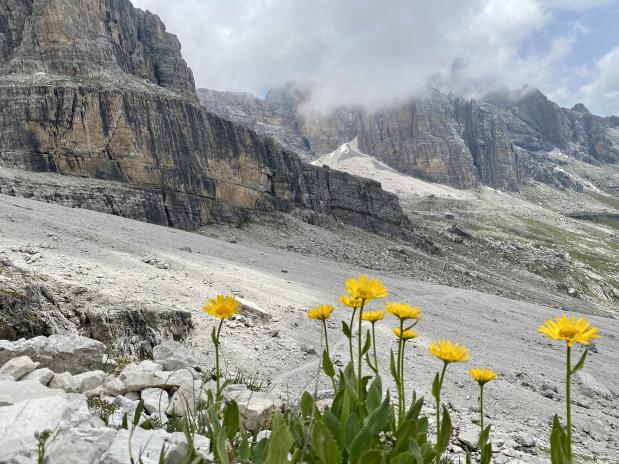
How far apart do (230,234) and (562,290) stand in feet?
207

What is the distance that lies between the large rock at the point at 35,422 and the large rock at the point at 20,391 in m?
1.12

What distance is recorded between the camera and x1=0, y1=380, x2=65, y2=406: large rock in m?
4.07

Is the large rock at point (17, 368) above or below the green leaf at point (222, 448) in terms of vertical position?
below

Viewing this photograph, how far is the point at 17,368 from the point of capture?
5824 millimetres

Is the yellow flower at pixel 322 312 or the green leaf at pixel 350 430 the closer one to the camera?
the green leaf at pixel 350 430

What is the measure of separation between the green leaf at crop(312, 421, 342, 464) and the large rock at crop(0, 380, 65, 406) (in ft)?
9.68

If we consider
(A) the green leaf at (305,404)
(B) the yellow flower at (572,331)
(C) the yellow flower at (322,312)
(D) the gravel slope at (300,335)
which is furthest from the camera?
(D) the gravel slope at (300,335)

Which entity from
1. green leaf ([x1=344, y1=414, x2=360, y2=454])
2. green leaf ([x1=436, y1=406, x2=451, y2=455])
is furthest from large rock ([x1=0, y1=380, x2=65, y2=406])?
green leaf ([x1=436, y1=406, x2=451, y2=455])

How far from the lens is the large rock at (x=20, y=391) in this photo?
4068 mm

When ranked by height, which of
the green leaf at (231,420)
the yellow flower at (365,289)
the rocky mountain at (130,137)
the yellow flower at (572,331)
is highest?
the rocky mountain at (130,137)

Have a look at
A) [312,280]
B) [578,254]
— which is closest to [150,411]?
[312,280]

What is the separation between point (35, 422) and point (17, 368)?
354 cm

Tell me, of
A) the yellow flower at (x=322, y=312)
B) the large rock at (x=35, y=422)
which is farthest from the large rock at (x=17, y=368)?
the yellow flower at (x=322, y=312)

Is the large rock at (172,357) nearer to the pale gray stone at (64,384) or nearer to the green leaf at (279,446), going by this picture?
the pale gray stone at (64,384)
